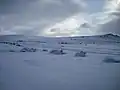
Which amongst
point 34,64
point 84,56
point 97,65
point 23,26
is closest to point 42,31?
point 23,26

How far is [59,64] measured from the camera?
1807 mm

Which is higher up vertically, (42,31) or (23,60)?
(42,31)

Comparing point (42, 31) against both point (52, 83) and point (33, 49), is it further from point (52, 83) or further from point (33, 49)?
point (52, 83)

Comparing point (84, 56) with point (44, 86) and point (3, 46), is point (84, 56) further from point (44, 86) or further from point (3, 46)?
point (3, 46)

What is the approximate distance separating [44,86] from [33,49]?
1.09 ft

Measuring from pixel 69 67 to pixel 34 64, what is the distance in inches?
11.9

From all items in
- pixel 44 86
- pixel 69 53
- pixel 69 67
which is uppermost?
pixel 69 53

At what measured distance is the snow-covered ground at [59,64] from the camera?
1.78 metres

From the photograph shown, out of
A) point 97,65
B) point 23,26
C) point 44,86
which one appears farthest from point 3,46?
point 97,65

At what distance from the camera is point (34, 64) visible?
180 centimetres

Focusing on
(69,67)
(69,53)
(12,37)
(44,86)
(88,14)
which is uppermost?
(88,14)

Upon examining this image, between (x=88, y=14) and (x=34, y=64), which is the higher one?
(x=88, y=14)

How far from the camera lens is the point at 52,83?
1.79m

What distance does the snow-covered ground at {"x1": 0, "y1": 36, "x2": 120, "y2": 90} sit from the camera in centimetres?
178
